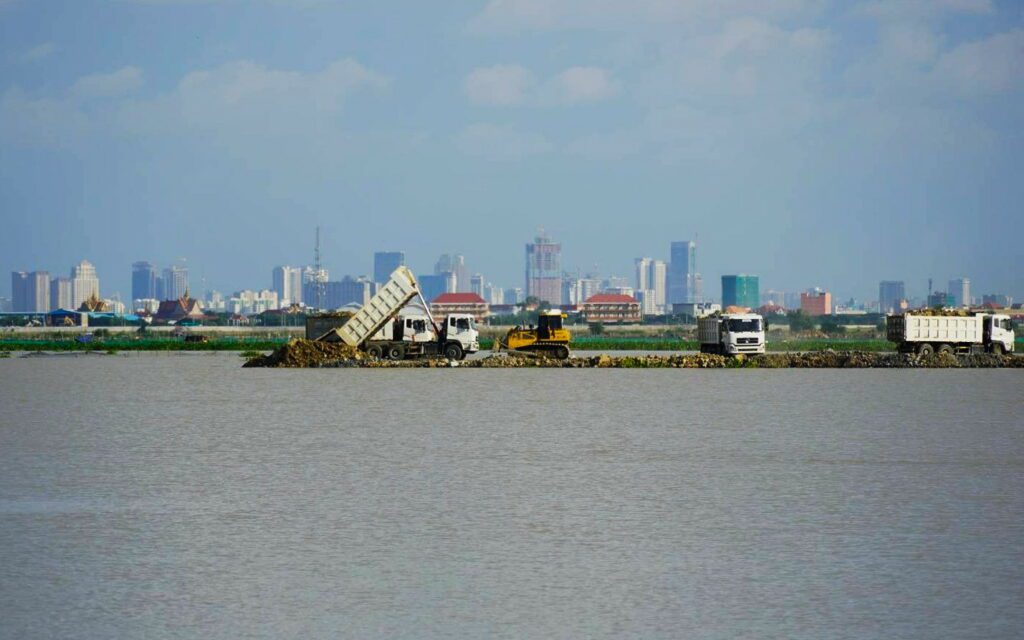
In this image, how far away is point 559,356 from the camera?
53938 mm

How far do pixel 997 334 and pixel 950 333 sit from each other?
2.30 m

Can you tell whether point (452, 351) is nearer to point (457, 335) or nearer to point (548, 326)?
point (457, 335)

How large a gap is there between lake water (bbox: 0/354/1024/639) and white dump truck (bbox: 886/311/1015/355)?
2772 cm

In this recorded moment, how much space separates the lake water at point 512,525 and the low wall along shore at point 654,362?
80.9 feet

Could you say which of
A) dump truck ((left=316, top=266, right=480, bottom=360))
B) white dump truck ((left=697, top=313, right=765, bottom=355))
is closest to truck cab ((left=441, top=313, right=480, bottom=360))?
dump truck ((left=316, top=266, right=480, bottom=360))

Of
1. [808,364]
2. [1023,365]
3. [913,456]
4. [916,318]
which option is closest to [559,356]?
[808,364]

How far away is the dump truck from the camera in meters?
50.3

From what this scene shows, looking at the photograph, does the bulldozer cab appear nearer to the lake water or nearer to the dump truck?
the dump truck

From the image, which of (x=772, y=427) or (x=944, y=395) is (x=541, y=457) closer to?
(x=772, y=427)

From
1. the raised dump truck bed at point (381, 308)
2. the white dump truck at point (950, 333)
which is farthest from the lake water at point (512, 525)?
the white dump truck at point (950, 333)

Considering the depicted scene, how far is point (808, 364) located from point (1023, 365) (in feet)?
26.8

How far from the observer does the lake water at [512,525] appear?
857cm

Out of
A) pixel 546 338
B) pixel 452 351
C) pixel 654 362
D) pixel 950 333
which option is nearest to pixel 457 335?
pixel 452 351

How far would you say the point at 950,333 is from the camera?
53.3 metres
